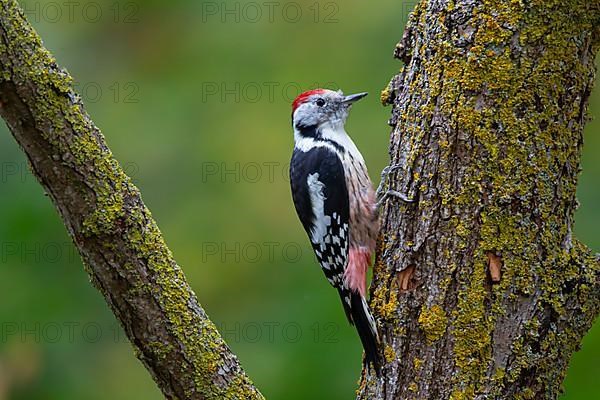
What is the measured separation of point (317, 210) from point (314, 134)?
0.56 metres

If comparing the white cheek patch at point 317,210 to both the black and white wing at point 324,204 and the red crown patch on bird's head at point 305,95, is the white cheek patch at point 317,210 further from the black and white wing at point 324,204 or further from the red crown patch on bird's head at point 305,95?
the red crown patch on bird's head at point 305,95

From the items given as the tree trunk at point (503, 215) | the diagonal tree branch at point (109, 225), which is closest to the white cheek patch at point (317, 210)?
the tree trunk at point (503, 215)

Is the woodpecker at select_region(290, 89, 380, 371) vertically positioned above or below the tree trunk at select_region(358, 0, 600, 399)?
above

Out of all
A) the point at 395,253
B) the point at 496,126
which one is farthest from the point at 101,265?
the point at 496,126

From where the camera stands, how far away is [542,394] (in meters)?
2.48

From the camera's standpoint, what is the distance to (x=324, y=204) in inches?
145

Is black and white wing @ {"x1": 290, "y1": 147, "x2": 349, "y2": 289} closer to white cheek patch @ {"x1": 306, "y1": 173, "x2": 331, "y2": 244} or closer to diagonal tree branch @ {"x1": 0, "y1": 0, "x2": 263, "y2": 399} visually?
white cheek patch @ {"x1": 306, "y1": 173, "x2": 331, "y2": 244}

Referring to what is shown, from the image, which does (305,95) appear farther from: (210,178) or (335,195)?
(210,178)

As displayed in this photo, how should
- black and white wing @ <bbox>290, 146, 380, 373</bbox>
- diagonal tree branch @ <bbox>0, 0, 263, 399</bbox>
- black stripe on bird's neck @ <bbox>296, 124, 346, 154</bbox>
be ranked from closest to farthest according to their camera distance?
diagonal tree branch @ <bbox>0, 0, 263, 399</bbox>, black and white wing @ <bbox>290, 146, 380, 373</bbox>, black stripe on bird's neck @ <bbox>296, 124, 346, 154</bbox>

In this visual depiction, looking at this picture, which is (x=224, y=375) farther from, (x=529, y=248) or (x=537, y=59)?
(x=537, y=59)

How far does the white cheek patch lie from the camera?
3.63m

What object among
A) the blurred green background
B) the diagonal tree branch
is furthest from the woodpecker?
the diagonal tree branch

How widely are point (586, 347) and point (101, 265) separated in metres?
2.42

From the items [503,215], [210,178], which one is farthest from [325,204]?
[503,215]
